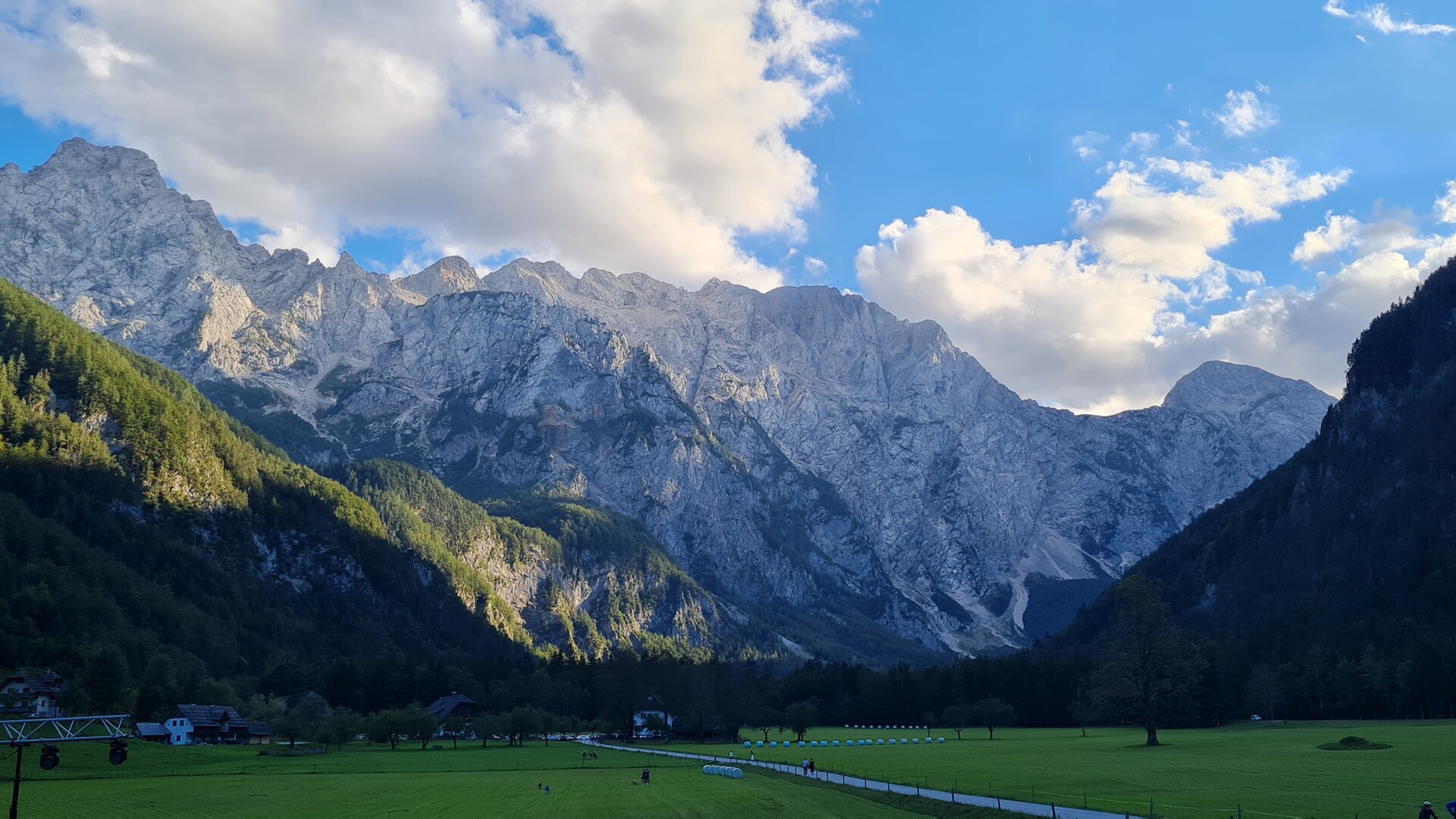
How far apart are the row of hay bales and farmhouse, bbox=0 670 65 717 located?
3695 inches

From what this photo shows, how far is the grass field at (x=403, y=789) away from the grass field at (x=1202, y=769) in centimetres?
1067

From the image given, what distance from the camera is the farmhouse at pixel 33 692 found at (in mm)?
126500

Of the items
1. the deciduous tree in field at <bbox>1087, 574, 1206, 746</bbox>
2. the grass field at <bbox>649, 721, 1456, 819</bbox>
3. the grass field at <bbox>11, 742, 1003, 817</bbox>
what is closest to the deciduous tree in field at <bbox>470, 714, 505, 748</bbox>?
the grass field at <bbox>649, 721, 1456, 819</bbox>

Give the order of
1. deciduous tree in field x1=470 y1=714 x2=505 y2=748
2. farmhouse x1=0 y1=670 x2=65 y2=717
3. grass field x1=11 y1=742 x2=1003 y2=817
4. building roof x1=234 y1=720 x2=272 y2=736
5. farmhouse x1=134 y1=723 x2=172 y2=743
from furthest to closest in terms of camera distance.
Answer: deciduous tree in field x1=470 y1=714 x2=505 y2=748 → building roof x1=234 y1=720 x2=272 y2=736 → farmhouse x1=134 y1=723 x2=172 y2=743 → farmhouse x1=0 y1=670 x2=65 y2=717 → grass field x1=11 y1=742 x2=1003 y2=817

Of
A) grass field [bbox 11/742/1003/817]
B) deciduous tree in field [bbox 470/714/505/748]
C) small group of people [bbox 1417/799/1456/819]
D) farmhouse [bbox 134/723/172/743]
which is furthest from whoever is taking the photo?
deciduous tree in field [bbox 470/714/505/748]

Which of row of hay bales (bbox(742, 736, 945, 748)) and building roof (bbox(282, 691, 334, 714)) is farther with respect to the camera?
row of hay bales (bbox(742, 736, 945, 748))

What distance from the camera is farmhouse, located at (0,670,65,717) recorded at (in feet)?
415

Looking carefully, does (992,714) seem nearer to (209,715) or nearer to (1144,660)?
(1144,660)

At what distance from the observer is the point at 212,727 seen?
145500mm

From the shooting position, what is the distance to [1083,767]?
85.7 m

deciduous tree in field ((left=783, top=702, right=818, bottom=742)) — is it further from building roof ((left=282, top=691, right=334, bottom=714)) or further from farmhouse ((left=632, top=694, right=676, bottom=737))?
building roof ((left=282, top=691, right=334, bottom=714))

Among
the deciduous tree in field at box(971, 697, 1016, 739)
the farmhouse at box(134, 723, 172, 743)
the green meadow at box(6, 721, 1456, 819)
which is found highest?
the green meadow at box(6, 721, 1456, 819)

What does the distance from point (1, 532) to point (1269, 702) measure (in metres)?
225

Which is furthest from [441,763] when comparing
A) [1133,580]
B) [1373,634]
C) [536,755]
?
[1373,634]
